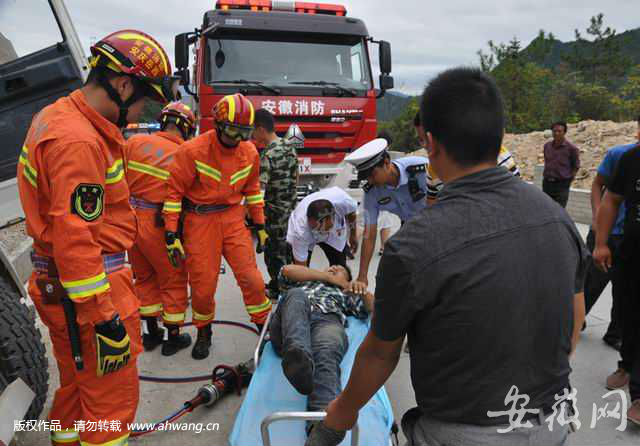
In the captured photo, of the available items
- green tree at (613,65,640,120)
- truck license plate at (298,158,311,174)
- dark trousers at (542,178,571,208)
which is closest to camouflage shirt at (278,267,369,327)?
truck license plate at (298,158,311,174)

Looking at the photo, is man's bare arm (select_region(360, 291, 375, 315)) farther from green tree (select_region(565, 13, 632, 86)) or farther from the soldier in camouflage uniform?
green tree (select_region(565, 13, 632, 86))

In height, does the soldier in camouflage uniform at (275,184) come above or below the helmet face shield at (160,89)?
below

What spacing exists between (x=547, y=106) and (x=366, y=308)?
2458 centimetres

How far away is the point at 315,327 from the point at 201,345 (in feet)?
3.44

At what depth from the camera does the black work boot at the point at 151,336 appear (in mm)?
3504


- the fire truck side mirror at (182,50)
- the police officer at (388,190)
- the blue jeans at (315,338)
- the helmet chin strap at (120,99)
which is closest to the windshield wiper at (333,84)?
the fire truck side mirror at (182,50)

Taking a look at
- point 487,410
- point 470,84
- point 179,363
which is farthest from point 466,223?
point 179,363

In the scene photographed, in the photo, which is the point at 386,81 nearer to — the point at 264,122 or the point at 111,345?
the point at 264,122

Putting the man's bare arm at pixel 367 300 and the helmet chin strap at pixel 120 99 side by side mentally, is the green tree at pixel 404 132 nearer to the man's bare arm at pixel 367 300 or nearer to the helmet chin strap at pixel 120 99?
the man's bare arm at pixel 367 300

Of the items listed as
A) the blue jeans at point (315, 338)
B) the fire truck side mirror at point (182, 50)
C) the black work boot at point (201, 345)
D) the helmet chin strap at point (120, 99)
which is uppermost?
the fire truck side mirror at point (182, 50)

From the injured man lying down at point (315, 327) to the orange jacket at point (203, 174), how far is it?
763mm

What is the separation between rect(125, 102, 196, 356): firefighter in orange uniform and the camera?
3354 mm

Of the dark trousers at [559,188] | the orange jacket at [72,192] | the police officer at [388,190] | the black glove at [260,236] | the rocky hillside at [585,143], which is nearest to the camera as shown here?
the orange jacket at [72,192]

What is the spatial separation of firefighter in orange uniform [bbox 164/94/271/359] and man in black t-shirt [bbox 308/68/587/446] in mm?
2214
